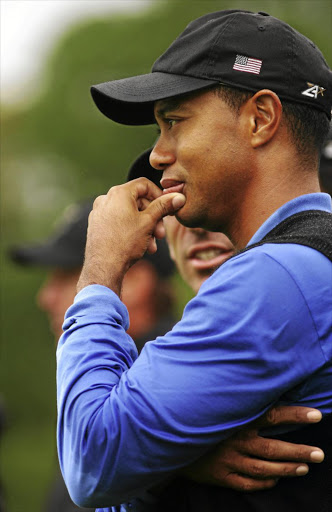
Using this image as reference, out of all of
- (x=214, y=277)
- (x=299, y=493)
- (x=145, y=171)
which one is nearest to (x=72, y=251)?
(x=145, y=171)

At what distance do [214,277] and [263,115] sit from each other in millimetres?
592

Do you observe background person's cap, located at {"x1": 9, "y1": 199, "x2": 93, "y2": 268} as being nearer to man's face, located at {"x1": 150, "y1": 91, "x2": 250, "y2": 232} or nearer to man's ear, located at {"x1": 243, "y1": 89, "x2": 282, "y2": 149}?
man's face, located at {"x1": 150, "y1": 91, "x2": 250, "y2": 232}

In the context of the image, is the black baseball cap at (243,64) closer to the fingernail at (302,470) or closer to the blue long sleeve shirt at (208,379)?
the blue long sleeve shirt at (208,379)

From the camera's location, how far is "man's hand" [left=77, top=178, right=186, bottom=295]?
2.54 m

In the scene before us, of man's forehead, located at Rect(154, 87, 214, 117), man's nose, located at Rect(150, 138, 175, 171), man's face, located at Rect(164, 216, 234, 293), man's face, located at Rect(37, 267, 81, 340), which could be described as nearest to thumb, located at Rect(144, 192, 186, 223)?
man's nose, located at Rect(150, 138, 175, 171)

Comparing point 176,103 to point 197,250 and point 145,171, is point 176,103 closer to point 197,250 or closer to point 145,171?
point 145,171

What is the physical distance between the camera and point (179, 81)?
2553 millimetres

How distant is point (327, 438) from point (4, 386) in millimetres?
17756

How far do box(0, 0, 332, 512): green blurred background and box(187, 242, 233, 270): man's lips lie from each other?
12998 millimetres

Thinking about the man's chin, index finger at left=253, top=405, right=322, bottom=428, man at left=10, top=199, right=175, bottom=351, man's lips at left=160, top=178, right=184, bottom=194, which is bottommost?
man at left=10, top=199, right=175, bottom=351

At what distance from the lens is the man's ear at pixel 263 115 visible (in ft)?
8.25

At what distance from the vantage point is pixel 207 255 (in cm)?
376

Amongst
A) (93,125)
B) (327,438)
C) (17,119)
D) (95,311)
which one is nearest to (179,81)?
(95,311)

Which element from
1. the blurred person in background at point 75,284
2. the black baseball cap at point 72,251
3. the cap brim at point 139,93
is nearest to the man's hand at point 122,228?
the cap brim at point 139,93
